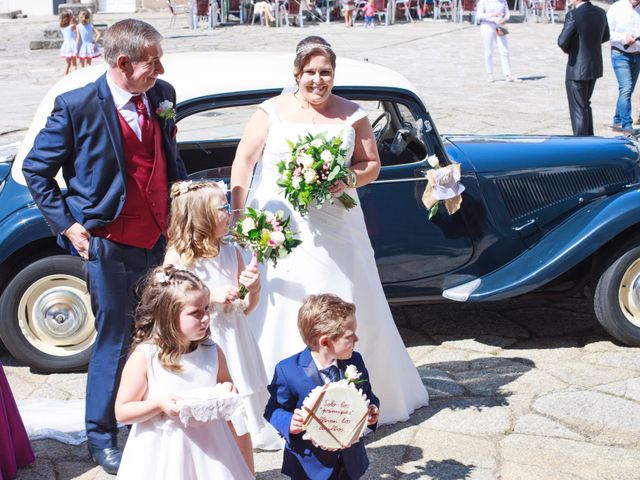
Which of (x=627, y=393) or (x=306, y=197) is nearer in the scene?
(x=306, y=197)

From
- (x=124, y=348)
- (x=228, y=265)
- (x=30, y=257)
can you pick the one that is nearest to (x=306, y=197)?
(x=228, y=265)

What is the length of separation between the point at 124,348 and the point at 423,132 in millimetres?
2359

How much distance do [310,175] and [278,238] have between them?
0.34 m

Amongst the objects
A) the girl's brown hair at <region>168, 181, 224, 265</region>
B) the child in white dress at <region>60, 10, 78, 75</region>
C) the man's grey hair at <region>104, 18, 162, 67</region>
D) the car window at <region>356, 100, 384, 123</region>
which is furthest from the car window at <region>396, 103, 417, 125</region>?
the child in white dress at <region>60, 10, 78, 75</region>

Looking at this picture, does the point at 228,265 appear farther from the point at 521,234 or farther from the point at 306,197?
the point at 521,234

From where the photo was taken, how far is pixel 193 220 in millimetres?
4000

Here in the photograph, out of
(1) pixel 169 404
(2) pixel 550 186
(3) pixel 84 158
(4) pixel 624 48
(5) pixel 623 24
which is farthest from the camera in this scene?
(4) pixel 624 48

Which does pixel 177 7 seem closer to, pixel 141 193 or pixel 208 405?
pixel 141 193

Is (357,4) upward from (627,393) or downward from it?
upward

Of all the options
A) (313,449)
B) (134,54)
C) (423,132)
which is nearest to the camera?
(313,449)

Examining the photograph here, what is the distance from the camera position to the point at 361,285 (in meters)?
4.64

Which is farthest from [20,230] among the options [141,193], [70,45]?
[70,45]

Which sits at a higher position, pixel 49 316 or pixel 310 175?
pixel 310 175

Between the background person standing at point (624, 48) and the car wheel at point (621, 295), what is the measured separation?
635 centimetres
